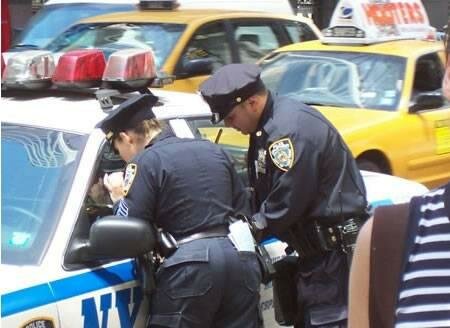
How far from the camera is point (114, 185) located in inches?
131

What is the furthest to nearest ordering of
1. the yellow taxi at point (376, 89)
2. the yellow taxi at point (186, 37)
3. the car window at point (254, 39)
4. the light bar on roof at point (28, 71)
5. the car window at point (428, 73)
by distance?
the car window at point (254, 39)
the yellow taxi at point (186, 37)
the car window at point (428, 73)
the yellow taxi at point (376, 89)
the light bar on roof at point (28, 71)

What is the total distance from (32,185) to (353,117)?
4121 mm

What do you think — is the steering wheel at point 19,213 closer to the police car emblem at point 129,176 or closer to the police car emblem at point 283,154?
the police car emblem at point 129,176

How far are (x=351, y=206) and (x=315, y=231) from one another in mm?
176

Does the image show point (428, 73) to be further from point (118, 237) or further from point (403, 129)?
point (118, 237)

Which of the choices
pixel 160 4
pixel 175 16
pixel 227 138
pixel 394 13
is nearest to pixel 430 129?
pixel 394 13

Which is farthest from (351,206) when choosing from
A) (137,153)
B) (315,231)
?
(137,153)

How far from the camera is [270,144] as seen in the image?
11.5 feet

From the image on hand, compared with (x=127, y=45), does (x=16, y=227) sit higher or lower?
higher

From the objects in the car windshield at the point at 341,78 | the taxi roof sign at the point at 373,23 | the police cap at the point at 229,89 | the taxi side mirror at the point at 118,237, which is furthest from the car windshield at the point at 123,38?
the taxi side mirror at the point at 118,237

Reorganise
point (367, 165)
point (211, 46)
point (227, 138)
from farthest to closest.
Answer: point (211, 46) < point (367, 165) < point (227, 138)

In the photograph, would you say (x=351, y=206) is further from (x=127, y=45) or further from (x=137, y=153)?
(x=127, y=45)

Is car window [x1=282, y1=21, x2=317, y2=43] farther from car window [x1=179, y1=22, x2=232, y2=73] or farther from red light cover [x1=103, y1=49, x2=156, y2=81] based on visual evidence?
red light cover [x1=103, y1=49, x2=156, y2=81]

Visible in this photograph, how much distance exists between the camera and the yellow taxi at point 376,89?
279 inches
